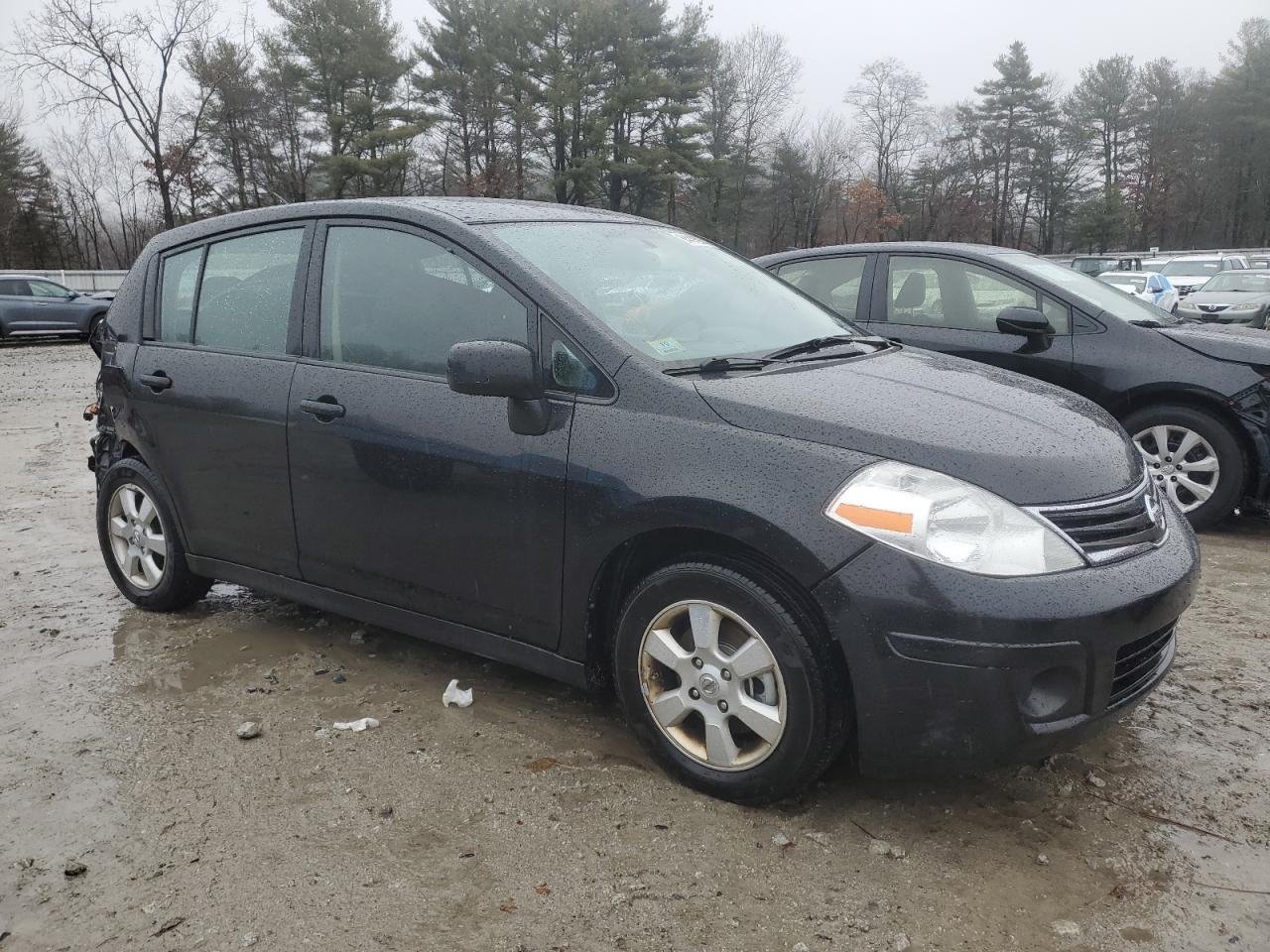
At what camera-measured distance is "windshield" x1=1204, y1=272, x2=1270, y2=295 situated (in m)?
19.0

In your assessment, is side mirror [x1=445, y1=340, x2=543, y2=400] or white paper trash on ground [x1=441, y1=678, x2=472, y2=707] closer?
side mirror [x1=445, y1=340, x2=543, y2=400]

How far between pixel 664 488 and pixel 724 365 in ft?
1.75

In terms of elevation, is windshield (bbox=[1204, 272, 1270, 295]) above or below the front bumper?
above

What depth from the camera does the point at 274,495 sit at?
383 centimetres

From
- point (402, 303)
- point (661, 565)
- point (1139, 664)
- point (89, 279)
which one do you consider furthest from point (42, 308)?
point (1139, 664)

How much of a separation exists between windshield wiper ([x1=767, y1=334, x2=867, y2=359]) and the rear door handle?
4.97 feet

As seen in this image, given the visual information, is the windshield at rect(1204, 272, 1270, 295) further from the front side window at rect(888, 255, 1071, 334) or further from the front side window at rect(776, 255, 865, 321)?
the front side window at rect(776, 255, 865, 321)

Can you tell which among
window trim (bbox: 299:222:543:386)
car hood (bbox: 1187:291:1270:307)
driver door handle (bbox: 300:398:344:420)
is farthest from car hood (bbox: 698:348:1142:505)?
car hood (bbox: 1187:291:1270:307)

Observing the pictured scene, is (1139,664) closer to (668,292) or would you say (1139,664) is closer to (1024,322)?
(668,292)

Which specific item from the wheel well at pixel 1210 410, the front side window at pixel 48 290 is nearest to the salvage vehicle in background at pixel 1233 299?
the wheel well at pixel 1210 410

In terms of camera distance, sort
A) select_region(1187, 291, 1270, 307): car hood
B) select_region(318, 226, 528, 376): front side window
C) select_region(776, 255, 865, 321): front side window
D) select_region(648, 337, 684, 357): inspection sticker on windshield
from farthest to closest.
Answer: select_region(1187, 291, 1270, 307): car hood, select_region(776, 255, 865, 321): front side window, select_region(318, 226, 528, 376): front side window, select_region(648, 337, 684, 357): inspection sticker on windshield

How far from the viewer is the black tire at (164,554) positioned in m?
4.38

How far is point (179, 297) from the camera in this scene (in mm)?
4336

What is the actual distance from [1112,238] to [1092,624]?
65623 millimetres
